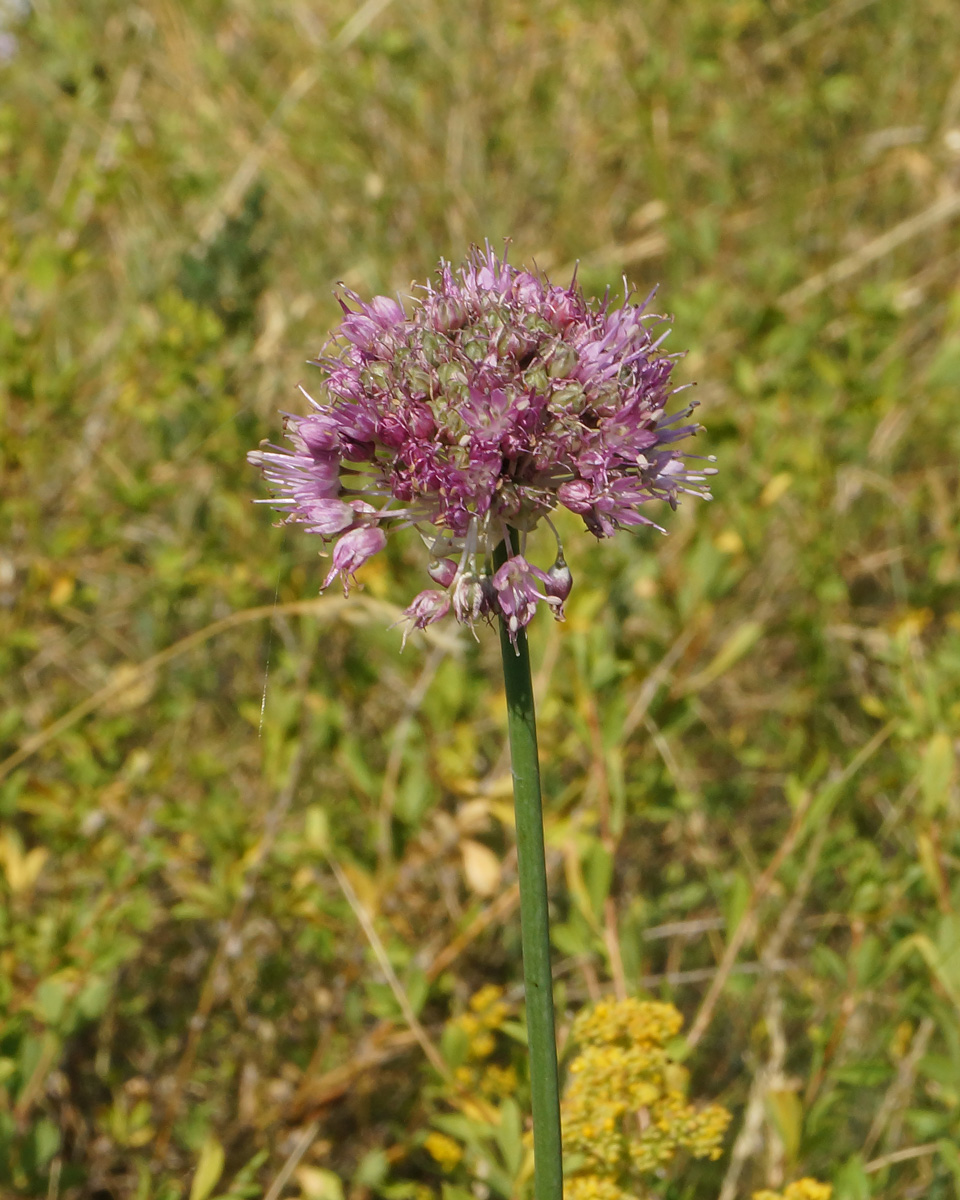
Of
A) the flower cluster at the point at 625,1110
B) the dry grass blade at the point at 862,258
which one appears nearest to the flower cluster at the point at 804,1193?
the flower cluster at the point at 625,1110

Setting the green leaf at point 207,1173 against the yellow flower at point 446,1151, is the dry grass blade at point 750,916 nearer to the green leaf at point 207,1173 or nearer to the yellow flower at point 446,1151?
the yellow flower at point 446,1151

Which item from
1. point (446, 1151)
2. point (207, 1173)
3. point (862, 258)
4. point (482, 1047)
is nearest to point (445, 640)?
point (482, 1047)

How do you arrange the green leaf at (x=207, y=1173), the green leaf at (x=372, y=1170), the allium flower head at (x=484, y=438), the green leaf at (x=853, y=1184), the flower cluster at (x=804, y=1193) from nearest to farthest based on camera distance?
the allium flower head at (x=484, y=438) < the flower cluster at (x=804, y=1193) < the green leaf at (x=853, y=1184) < the green leaf at (x=207, y=1173) < the green leaf at (x=372, y=1170)

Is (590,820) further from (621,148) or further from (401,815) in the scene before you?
(621,148)

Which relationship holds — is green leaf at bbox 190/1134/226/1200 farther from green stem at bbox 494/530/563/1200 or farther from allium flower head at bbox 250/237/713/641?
allium flower head at bbox 250/237/713/641

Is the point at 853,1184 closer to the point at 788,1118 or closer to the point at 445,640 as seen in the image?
the point at 788,1118

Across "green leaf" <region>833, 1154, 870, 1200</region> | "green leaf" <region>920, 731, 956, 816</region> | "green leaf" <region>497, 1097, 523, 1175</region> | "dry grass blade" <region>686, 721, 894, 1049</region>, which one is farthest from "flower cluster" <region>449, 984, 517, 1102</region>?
"green leaf" <region>920, 731, 956, 816</region>
